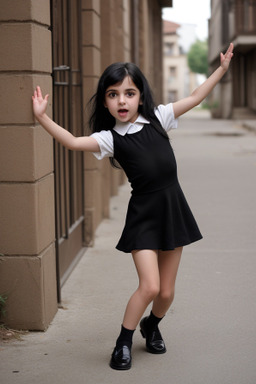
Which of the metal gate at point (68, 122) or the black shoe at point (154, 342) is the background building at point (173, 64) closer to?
the metal gate at point (68, 122)

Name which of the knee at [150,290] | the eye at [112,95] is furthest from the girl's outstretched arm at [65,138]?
the knee at [150,290]

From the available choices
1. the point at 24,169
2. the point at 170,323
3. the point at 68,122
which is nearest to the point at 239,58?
the point at 68,122

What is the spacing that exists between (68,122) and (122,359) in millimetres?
2627

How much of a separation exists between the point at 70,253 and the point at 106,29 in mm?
3698

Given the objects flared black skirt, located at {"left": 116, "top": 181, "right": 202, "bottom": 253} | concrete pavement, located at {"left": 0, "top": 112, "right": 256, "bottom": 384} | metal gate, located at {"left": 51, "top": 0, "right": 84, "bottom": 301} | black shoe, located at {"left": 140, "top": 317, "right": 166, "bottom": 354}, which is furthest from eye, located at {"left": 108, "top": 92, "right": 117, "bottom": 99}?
metal gate, located at {"left": 51, "top": 0, "right": 84, "bottom": 301}

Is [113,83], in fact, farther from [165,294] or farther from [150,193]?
[165,294]

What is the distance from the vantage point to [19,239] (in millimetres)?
4047

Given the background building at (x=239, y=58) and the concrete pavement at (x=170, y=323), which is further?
the background building at (x=239, y=58)

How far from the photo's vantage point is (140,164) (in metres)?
3.56

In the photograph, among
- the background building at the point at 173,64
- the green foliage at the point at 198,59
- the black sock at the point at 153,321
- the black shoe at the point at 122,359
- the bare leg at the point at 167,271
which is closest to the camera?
the black shoe at the point at 122,359

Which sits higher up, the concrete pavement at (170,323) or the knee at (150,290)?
the knee at (150,290)

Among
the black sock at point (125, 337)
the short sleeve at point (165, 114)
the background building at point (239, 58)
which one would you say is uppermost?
the background building at point (239, 58)

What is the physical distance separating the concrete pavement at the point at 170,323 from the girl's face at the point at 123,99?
4.24ft

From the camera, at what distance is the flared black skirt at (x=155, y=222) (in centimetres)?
358
